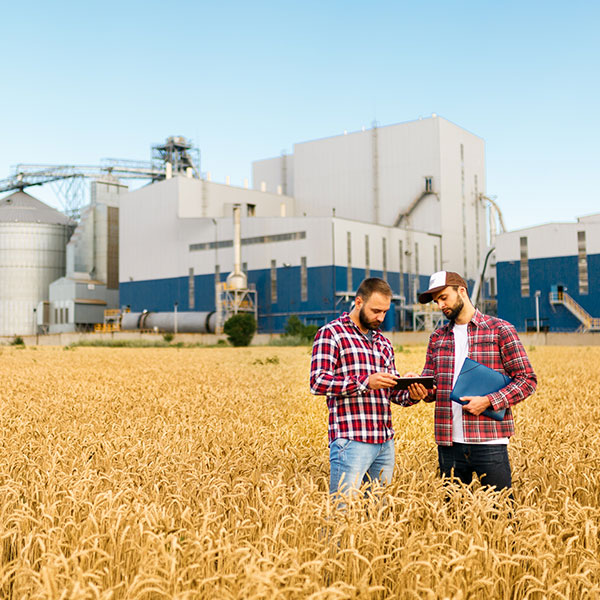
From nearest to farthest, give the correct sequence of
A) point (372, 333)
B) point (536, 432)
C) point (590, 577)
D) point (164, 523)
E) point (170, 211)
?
point (590, 577), point (164, 523), point (372, 333), point (536, 432), point (170, 211)

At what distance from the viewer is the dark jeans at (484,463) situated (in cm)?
503

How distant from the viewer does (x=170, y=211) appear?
76.4 meters

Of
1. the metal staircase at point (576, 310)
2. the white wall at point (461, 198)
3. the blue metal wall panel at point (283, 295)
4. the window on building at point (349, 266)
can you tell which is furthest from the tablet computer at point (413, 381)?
the white wall at point (461, 198)

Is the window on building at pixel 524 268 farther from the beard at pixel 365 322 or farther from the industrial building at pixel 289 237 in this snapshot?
the beard at pixel 365 322

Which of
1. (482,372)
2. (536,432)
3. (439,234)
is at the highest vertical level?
(439,234)

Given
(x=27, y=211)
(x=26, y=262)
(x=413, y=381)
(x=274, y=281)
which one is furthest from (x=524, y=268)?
(x=27, y=211)

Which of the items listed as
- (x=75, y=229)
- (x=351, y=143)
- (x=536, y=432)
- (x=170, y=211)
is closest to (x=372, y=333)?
(x=536, y=432)

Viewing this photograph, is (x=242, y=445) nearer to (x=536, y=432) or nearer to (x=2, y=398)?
(x=536, y=432)

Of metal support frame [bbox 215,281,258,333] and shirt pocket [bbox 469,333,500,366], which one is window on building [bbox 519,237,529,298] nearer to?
metal support frame [bbox 215,281,258,333]

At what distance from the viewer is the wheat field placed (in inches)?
137

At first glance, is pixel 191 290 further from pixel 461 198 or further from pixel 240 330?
pixel 461 198

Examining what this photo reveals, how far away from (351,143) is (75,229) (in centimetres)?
3838

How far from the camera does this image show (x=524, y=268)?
64875 mm

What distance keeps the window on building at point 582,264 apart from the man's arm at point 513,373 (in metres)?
61.7
